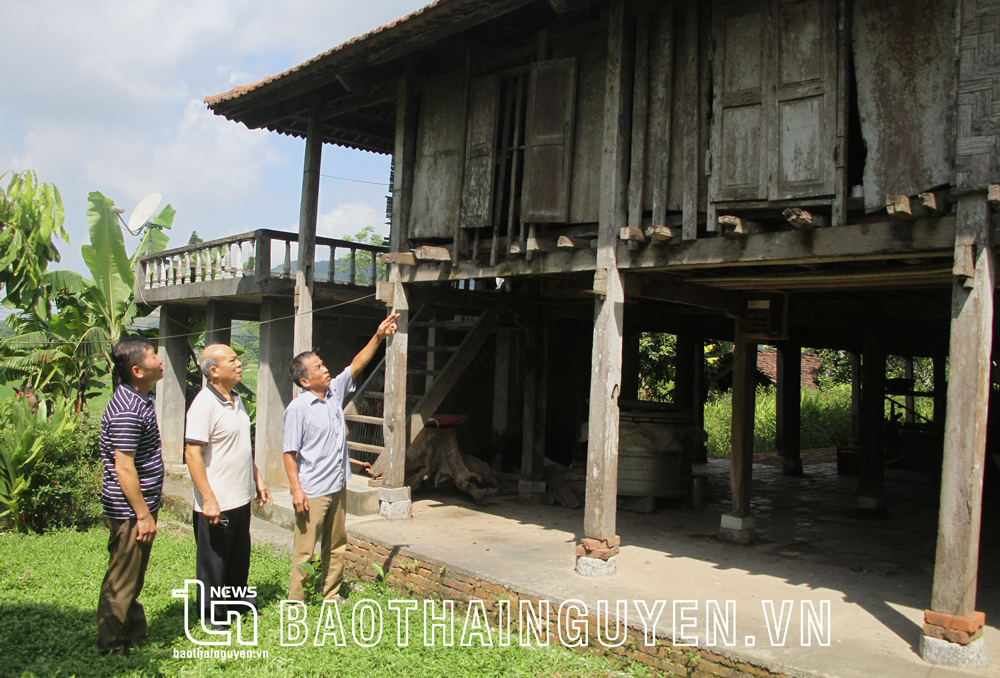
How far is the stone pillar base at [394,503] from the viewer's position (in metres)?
8.66

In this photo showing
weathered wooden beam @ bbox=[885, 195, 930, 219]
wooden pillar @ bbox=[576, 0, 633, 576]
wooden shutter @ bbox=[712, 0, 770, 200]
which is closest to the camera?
weathered wooden beam @ bbox=[885, 195, 930, 219]

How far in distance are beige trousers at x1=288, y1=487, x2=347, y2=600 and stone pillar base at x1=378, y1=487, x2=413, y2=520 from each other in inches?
117

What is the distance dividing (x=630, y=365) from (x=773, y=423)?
8894mm

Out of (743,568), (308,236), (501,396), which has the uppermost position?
(308,236)

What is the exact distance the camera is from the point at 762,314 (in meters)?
7.82

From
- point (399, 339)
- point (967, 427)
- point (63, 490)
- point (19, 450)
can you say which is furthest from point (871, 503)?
point (19, 450)

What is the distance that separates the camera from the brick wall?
190 inches

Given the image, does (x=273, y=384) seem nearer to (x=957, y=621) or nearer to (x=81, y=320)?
(x=81, y=320)

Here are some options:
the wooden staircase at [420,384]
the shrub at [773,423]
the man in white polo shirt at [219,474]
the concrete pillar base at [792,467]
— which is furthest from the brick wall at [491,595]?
the shrub at [773,423]

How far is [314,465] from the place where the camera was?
5297 mm

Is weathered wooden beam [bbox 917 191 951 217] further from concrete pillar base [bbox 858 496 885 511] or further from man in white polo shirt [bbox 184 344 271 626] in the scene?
concrete pillar base [bbox 858 496 885 511]

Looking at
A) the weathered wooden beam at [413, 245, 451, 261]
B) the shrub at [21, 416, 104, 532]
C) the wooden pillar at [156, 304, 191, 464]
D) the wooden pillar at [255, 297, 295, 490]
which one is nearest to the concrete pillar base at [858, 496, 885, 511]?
the weathered wooden beam at [413, 245, 451, 261]

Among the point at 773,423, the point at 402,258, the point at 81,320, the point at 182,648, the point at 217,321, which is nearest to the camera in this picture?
the point at 182,648

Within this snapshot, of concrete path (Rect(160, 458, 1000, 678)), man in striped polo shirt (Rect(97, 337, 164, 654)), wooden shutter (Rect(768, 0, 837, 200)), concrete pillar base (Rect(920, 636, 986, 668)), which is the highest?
wooden shutter (Rect(768, 0, 837, 200))
